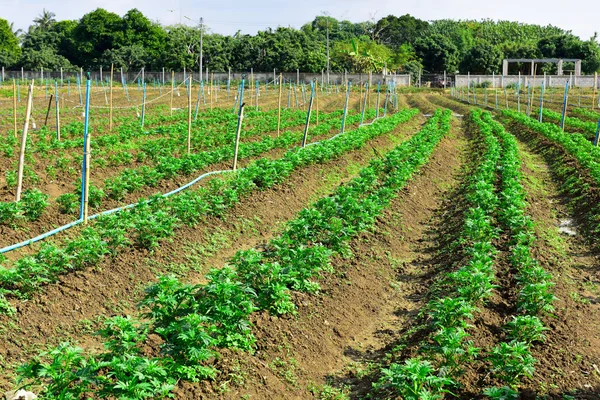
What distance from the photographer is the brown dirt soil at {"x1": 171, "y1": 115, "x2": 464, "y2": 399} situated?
6023mm

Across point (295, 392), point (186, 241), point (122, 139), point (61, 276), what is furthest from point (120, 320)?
point (122, 139)

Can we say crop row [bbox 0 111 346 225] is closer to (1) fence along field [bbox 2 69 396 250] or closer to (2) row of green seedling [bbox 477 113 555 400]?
(1) fence along field [bbox 2 69 396 250]

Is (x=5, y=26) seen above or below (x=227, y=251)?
above

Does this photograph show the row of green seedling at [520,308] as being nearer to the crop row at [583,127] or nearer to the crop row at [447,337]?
the crop row at [447,337]

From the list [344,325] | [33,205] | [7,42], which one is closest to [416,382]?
[344,325]

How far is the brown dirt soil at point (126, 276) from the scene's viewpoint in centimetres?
677

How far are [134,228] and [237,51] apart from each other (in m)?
64.2

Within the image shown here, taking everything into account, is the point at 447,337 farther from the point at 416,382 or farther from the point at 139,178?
the point at 139,178

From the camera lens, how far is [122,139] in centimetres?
1936

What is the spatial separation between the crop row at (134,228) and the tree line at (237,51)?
5462 cm

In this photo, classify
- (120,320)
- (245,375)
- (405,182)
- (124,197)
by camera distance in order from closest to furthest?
1. (120,320)
2. (245,375)
3. (124,197)
4. (405,182)

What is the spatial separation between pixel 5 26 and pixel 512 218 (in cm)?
7701

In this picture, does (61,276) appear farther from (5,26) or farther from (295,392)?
(5,26)

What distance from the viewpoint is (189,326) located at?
5.59 metres
